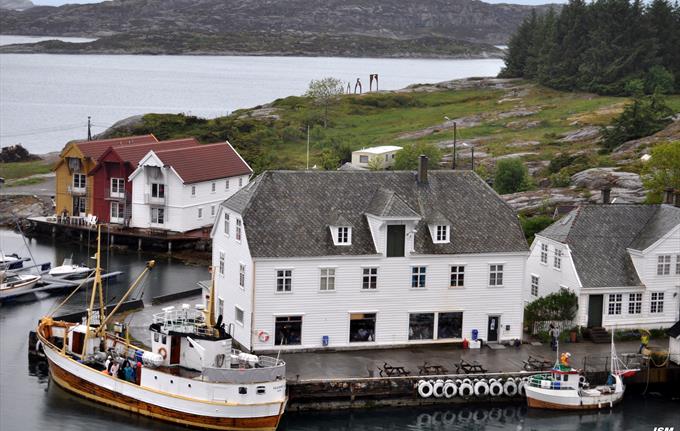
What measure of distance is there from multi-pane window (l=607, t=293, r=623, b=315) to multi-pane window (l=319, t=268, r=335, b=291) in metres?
14.6

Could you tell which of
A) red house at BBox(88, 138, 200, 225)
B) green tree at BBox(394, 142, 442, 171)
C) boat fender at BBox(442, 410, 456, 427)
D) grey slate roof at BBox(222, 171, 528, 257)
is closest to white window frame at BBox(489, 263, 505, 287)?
grey slate roof at BBox(222, 171, 528, 257)

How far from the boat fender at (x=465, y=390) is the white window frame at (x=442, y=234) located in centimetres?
800

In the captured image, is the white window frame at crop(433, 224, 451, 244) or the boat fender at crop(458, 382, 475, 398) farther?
the white window frame at crop(433, 224, 451, 244)

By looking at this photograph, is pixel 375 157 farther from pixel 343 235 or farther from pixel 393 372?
pixel 393 372

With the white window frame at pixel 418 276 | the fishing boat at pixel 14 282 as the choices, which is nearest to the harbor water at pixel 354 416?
the white window frame at pixel 418 276

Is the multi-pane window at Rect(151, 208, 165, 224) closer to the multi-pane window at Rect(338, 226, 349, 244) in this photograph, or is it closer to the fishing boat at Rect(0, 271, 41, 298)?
the fishing boat at Rect(0, 271, 41, 298)

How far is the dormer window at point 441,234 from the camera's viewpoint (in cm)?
5572

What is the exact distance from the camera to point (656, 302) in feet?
194

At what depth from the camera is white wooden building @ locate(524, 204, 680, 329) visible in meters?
58.3

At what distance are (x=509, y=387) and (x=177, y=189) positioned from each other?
43.4 m

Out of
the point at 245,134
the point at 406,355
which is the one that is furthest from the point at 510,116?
the point at 406,355

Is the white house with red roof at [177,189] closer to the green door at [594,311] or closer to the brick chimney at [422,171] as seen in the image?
the brick chimney at [422,171]

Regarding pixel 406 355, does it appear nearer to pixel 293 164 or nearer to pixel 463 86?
pixel 293 164

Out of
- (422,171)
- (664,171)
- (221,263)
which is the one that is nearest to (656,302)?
(422,171)
